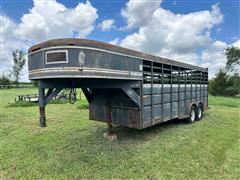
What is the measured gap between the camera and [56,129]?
6.93 meters

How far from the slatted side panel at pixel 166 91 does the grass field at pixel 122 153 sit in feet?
2.12

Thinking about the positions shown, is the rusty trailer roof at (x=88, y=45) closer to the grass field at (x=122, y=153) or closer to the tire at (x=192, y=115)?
the grass field at (x=122, y=153)

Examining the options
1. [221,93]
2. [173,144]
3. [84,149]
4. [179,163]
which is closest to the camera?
[179,163]

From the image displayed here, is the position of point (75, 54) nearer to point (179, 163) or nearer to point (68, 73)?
point (68, 73)

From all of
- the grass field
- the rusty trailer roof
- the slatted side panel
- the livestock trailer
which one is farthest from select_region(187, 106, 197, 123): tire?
the rusty trailer roof

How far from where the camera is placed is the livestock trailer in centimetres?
383

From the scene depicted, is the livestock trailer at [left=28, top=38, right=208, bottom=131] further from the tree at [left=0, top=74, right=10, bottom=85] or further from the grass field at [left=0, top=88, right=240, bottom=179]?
the tree at [left=0, top=74, right=10, bottom=85]

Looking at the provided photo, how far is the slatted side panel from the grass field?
647 millimetres

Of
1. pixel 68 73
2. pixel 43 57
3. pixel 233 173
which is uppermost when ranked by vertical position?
pixel 43 57

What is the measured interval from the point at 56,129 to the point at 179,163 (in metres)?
4.42

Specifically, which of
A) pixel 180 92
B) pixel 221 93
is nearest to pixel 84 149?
pixel 180 92

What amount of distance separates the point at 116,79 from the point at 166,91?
2.11 metres

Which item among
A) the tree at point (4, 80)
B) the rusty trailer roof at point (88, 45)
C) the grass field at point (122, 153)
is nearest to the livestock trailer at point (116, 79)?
the rusty trailer roof at point (88, 45)

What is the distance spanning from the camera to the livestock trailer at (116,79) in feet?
12.6
